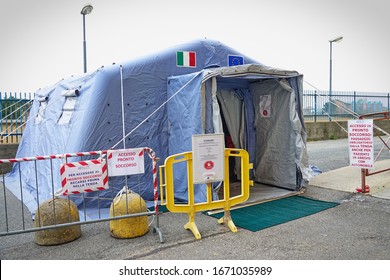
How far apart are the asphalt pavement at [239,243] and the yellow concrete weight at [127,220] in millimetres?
113

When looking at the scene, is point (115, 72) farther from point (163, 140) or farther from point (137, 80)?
point (163, 140)

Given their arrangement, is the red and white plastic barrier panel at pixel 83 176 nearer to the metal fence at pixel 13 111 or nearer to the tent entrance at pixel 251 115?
the tent entrance at pixel 251 115

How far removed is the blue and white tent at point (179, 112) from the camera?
247 inches

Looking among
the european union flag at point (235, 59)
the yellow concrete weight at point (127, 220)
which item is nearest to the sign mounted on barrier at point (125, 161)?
the yellow concrete weight at point (127, 220)

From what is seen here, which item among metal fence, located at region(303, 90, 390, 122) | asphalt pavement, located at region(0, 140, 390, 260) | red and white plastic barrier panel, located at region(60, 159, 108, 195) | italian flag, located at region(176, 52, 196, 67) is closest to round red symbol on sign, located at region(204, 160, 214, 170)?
asphalt pavement, located at region(0, 140, 390, 260)

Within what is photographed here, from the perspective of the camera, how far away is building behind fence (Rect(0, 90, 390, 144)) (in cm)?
1062

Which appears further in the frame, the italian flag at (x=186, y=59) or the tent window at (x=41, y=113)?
the tent window at (x=41, y=113)

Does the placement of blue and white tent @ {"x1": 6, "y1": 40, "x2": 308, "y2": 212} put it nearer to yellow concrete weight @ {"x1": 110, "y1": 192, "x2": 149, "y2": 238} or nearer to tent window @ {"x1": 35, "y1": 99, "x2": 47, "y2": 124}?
tent window @ {"x1": 35, "y1": 99, "x2": 47, "y2": 124}

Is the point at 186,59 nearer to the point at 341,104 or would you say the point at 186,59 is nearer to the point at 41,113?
the point at 41,113

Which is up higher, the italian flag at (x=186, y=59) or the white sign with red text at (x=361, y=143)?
the italian flag at (x=186, y=59)

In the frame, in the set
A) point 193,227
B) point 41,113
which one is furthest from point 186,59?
point 41,113

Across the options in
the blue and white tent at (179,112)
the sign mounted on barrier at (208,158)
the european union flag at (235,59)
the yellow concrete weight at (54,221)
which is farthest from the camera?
the european union flag at (235,59)

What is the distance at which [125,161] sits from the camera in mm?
4930
